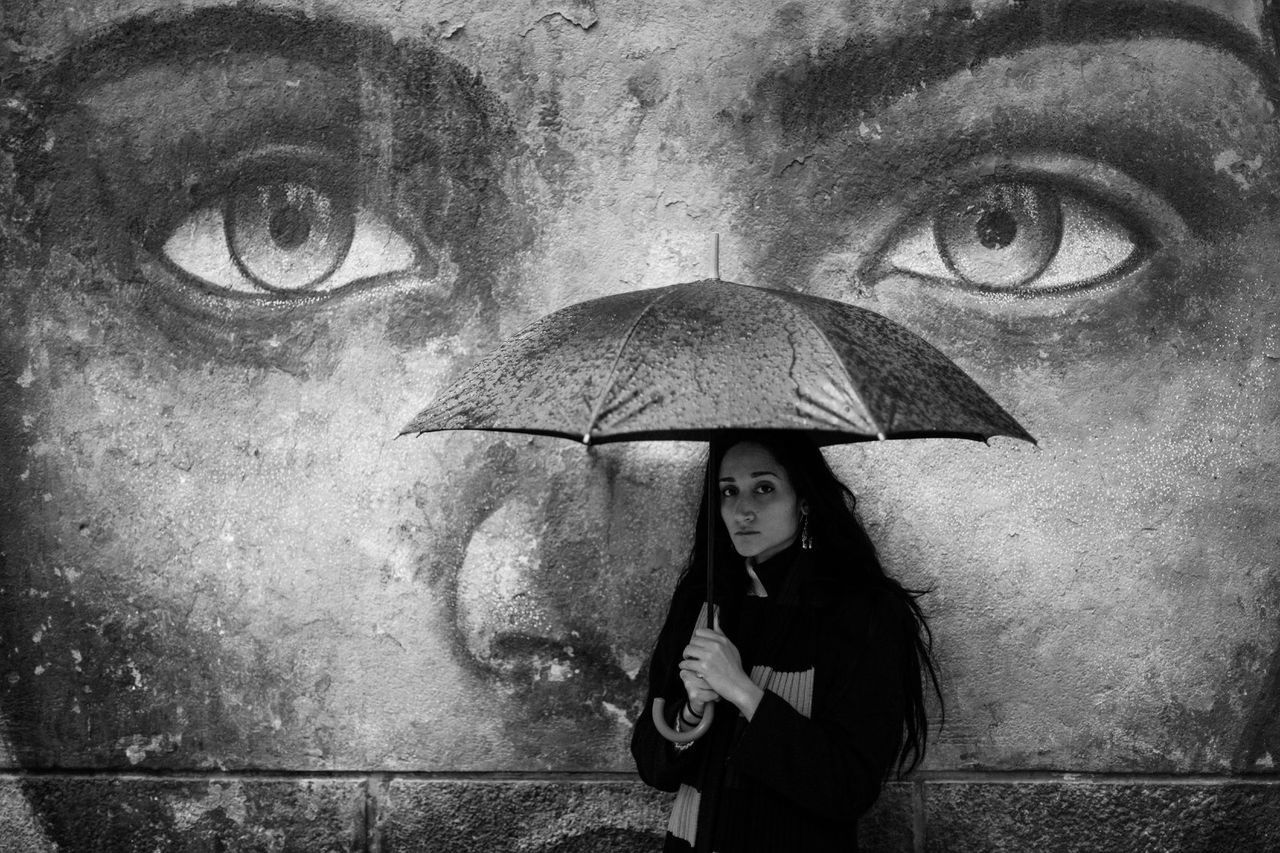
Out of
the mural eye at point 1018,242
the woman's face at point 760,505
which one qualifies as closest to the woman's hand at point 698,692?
the woman's face at point 760,505

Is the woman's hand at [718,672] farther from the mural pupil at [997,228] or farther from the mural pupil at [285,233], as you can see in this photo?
the mural pupil at [285,233]

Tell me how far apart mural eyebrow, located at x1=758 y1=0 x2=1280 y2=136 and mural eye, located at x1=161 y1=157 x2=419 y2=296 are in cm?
149

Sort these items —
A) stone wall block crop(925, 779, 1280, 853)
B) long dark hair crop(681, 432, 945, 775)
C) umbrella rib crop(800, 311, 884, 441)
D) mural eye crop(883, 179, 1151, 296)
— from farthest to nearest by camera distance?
mural eye crop(883, 179, 1151, 296) < stone wall block crop(925, 779, 1280, 853) < long dark hair crop(681, 432, 945, 775) < umbrella rib crop(800, 311, 884, 441)

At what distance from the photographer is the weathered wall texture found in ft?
Answer: 10.2

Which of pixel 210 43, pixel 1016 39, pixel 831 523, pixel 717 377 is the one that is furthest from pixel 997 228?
pixel 210 43

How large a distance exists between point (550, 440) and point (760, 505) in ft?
3.15

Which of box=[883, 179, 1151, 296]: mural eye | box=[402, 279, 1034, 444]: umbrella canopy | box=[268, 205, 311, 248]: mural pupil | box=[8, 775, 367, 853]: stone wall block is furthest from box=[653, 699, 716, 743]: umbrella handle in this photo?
box=[268, 205, 311, 248]: mural pupil

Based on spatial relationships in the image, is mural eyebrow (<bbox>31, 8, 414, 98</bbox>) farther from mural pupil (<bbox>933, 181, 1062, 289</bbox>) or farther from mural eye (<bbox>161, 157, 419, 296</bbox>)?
mural pupil (<bbox>933, 181, 1062, 289</bbox>)

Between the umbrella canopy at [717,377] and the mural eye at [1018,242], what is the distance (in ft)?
3.75

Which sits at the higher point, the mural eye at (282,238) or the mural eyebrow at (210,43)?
the mural eyebrow at (210,43)

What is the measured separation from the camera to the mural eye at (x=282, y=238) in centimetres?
322

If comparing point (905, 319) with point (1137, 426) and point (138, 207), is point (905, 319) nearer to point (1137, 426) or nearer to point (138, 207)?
point (1137, 426)

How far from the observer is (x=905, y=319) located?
3.17m

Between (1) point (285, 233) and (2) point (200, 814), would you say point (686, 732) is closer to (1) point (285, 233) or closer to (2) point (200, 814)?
(2) point (200, 814)
